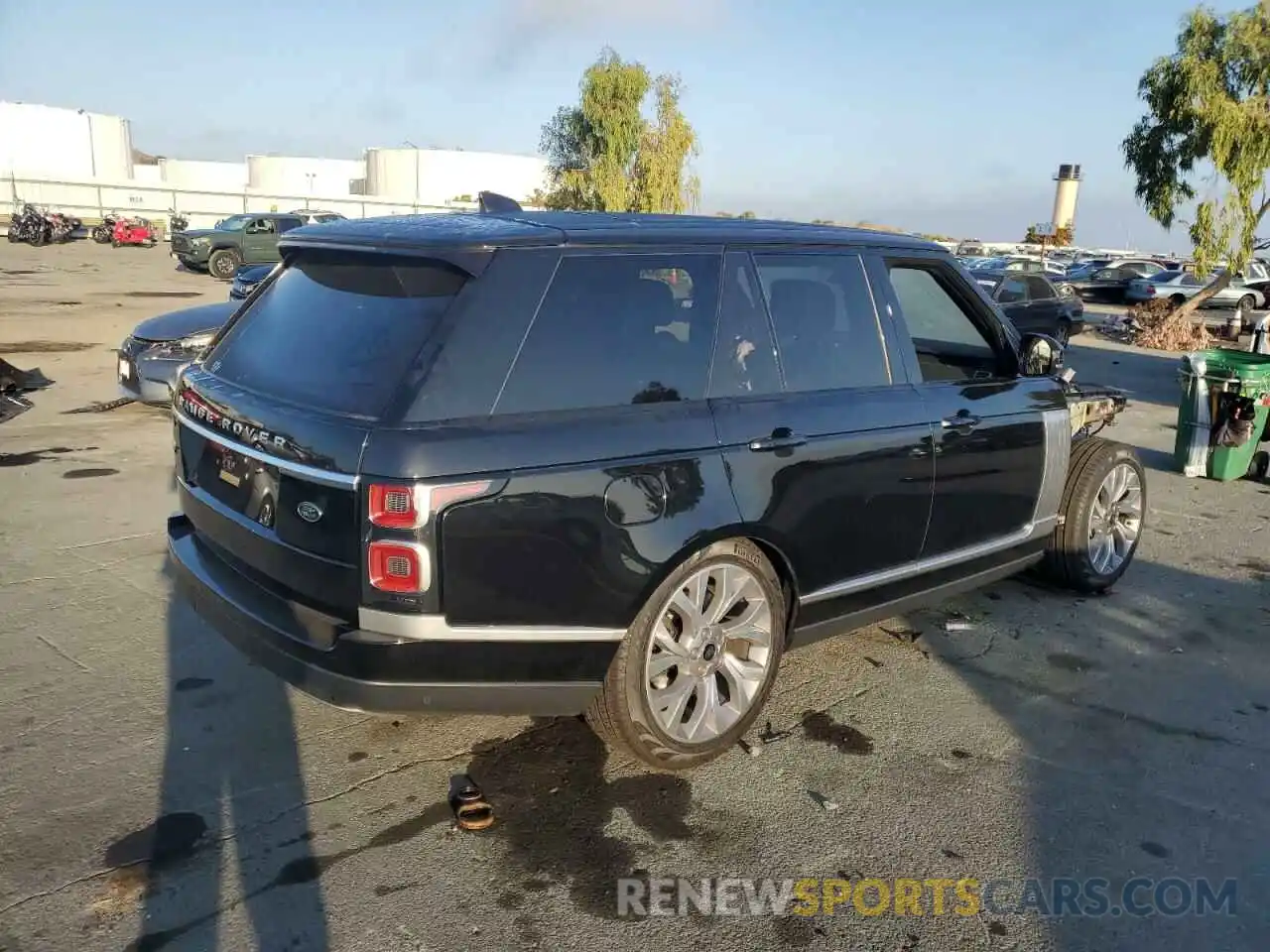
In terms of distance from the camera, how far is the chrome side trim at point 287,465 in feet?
8.72

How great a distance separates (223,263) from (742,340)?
87.3ft

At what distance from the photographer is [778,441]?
333 cm

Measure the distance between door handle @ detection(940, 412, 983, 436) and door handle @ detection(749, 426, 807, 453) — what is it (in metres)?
0.87

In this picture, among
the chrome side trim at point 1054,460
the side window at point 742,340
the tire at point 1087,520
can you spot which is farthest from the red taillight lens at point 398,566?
the tire at point 1087,520

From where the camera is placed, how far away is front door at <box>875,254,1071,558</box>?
4.00m

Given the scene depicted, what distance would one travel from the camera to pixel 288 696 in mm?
3754

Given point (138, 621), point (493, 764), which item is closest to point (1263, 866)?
point (493, 764)

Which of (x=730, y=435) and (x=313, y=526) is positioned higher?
(x=730, y=435)

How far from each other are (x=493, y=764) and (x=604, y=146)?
1431 inches

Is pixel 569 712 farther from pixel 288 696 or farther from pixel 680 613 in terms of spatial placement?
pixel 288 696

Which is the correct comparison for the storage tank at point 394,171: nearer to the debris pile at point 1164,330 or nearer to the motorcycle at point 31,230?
the motorcycle at point 31,230

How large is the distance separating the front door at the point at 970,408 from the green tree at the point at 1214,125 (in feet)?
55.2

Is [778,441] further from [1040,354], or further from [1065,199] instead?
[1065,199]

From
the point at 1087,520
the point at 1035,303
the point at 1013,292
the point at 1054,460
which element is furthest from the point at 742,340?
the point at 1035,303
